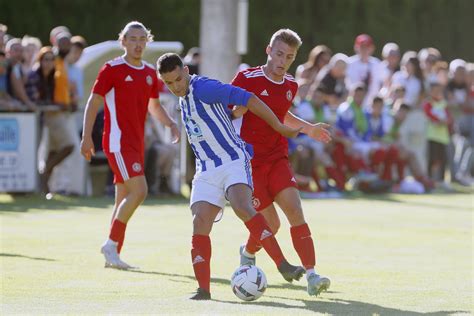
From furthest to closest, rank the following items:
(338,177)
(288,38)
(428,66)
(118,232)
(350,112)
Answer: (428,66), (350,112), (338,177), (118,232), (288,38)

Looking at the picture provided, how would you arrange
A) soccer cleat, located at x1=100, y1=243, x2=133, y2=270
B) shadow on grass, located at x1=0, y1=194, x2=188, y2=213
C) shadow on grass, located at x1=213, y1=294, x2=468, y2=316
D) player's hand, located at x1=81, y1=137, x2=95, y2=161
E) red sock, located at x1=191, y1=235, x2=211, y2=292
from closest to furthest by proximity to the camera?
1. shadow on grass, located at x1=213, y1=294, x2=468, y2=316
2. red sock, located at x1=191, y1=235, x2=211, y2=292
3. player's hand, located at x1=81, y1=137, x2=95, y2=161
4. soccer cleat, located at x1=100, y1=243, x2=133, y2=270
5. shadow on grass, located at x1=0, y1=194, x2=188, y2=213

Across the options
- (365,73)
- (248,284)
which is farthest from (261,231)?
(365,73)

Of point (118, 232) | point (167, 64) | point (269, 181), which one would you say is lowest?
point (118, 232)

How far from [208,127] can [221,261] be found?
2.53m

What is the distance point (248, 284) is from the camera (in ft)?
27.9

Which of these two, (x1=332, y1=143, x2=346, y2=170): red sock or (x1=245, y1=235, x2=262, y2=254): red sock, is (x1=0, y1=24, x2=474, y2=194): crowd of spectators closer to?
(x1=332, y1=143, x2=346, y2=170): red sock

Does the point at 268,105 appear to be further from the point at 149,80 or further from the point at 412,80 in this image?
the point at 412,80

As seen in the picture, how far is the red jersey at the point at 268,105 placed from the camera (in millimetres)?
9305

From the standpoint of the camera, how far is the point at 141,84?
1082 cm

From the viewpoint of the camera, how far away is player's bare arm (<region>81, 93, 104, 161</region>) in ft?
33.8

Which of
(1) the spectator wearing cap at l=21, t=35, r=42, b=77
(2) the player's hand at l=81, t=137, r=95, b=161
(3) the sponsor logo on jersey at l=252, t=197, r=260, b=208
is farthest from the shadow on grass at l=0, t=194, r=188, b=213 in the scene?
(3) the sponsor logo on jersey at l=252, t=197, r=260, b=208

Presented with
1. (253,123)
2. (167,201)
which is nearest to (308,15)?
(167,201)

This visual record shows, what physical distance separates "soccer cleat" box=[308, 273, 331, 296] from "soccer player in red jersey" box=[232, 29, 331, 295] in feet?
0.77

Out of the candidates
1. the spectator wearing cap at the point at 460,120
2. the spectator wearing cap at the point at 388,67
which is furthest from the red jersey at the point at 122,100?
the spectator wearing cap at the point at 460,120
